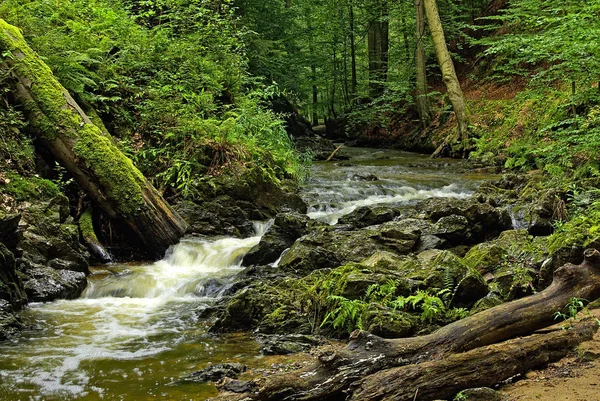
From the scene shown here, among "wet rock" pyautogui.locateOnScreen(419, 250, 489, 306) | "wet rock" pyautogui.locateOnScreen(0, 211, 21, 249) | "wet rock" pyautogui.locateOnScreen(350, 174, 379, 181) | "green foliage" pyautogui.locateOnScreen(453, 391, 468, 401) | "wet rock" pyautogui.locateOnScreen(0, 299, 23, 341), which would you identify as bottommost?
"wet rock" pyautogui.locateOnScreen(0, 299, 23, 341)

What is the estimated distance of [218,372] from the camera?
15.6 feet

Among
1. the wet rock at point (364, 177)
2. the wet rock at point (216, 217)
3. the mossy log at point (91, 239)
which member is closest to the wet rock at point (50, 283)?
Answer: the mossy log at point (91, 239)

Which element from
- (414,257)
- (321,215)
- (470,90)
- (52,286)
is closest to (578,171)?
(414,257)

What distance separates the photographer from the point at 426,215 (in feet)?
31.4

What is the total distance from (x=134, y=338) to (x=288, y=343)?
1.86 meters

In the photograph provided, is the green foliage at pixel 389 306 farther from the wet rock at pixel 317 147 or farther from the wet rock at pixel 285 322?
the wet rock at pixel 317 147

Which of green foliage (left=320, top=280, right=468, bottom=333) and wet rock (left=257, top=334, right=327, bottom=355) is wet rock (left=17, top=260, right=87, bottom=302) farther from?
green foliage (left=320, top=280, right=468, bottom=333)

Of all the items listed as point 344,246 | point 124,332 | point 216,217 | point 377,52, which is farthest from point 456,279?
point 377,52

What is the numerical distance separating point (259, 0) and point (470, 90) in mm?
10730

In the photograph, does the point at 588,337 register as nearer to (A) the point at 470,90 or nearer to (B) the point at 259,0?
(A) the point at 470,90

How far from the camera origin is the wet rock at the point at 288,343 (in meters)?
5.33

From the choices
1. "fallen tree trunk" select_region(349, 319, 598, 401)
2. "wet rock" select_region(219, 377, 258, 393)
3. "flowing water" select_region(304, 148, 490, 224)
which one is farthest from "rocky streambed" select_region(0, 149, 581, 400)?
"flowing water" select_region(304, 148, 490, 224)

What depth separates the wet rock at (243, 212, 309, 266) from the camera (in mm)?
8578

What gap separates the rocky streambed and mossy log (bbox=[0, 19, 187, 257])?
26.7 inches
